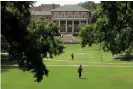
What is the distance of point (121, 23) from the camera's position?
22.6 m

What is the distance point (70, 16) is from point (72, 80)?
10828 cm

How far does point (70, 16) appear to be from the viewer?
14200cm

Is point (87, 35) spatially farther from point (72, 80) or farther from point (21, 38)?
point (21, 38)

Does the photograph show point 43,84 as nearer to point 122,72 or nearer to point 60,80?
point 60,80

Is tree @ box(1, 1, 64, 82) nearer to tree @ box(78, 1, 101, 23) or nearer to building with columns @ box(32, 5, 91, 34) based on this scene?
tree @ box(78, 1, 101, 23)

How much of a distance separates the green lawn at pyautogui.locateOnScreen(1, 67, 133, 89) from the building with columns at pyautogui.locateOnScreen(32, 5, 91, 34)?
97757 mm

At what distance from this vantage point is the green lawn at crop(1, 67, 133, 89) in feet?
102

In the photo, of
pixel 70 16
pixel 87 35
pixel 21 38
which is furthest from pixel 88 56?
pixel 70 16

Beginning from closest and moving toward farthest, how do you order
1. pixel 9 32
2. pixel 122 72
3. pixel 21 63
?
pixel 9 32 < pixel 21 63 < pixel 122 72

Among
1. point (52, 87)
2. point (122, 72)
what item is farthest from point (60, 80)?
point (122, 72)

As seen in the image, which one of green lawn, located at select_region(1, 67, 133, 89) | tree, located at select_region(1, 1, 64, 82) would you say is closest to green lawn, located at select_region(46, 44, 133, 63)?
green lawn, located at select_region(1, 67, 133, 89)

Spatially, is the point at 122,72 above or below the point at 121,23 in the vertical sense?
below

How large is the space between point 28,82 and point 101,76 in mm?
8096

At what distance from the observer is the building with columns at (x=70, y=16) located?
13938cm
